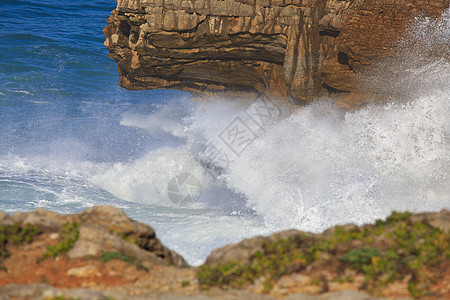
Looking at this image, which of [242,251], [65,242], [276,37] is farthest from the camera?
[276,37]

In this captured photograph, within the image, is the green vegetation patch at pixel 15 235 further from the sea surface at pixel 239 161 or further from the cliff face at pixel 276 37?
the cliff face at pixel 276 37

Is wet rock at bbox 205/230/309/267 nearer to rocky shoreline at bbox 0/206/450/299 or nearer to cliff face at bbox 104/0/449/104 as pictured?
rocky shoreline at bbox 0/206/450/299

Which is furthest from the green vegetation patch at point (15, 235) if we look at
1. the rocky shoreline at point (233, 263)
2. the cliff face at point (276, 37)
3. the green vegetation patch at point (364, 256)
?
the cliff face at point (276, 37)

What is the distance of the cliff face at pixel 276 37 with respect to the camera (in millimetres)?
11422

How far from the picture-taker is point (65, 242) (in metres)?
5.28

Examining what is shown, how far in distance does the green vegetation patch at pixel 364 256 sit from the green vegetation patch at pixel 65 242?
62.7 inches

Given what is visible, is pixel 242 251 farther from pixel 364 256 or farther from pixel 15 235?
pixel 15 235

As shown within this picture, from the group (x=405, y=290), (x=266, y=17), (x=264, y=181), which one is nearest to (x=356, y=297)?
(x=405, y=290)

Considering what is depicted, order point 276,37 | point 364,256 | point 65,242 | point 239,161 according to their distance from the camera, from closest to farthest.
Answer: point 364,256 < point 65,242 < point 276,37 < point 239,161

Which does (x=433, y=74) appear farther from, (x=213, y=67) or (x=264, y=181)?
(x=213, y=67)

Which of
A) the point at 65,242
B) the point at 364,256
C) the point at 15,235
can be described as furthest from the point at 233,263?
the point at 15,235

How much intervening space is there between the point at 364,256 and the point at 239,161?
9742 mm

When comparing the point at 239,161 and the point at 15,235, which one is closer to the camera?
the point at 15,235

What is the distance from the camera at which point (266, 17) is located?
12.3 metres
